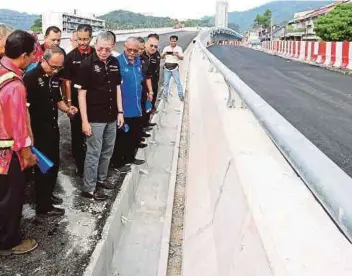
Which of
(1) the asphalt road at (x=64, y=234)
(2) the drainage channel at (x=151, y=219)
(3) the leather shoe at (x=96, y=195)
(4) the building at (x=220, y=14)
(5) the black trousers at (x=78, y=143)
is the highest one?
(4) the building at (x=220, y=14)

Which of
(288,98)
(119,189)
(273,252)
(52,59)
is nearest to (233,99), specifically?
(119,189)

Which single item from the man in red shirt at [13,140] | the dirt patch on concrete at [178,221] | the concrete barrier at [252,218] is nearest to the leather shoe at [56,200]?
the man in red shirt at [13,140]

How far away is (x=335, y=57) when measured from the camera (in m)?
20.6

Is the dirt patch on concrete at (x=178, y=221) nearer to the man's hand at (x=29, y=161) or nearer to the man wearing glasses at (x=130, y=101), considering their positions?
the man wearing glasses at (x=130, y=101)

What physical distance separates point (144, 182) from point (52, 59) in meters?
2.75

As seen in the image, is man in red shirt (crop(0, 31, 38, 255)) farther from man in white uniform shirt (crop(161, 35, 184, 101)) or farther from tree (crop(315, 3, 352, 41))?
tree (crop(315, 3, 352, 41))

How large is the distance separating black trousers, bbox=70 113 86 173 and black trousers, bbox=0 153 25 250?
2.21 m

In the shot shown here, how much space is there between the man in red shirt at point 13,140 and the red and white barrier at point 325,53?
667 inches

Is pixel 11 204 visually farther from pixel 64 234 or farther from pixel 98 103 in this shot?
pixel 98 103

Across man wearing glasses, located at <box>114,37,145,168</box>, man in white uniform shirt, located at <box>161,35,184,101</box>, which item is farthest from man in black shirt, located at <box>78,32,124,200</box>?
man in white uniform shirt, located at <box>161,35,184,101</box>

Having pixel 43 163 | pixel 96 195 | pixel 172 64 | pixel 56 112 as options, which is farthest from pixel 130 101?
pixel 172 64

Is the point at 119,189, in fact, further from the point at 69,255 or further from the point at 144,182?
the point at 69,255

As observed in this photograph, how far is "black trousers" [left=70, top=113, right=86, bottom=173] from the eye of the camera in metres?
6.09

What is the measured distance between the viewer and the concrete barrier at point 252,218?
1920 millimetres
